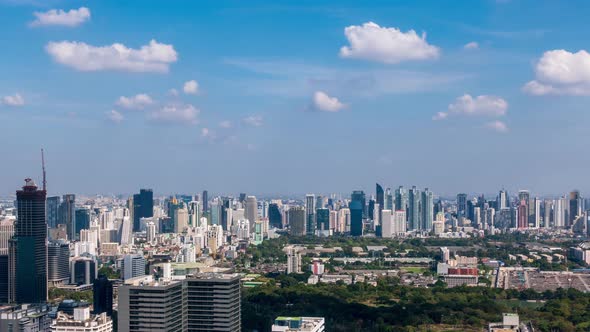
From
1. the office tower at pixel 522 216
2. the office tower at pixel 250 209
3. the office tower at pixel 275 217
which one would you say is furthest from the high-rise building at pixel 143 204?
the office tower at pixel 522 216

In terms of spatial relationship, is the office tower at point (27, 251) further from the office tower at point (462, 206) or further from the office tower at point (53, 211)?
the office tower at point (462, 206)

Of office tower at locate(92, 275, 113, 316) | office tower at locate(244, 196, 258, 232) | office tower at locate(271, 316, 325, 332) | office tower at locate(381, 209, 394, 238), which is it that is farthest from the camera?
office tower at locate(244, 196, 258, 232)

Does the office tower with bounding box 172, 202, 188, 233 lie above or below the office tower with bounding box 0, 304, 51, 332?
above

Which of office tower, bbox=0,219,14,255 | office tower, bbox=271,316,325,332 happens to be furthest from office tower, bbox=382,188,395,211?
office tower, bbox=271,316,325,332

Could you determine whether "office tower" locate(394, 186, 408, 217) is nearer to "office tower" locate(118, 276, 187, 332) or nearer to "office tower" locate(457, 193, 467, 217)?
"office tower" locate(457, 193, 467, 217)

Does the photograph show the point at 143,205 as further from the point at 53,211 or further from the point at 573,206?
the point at 573,206

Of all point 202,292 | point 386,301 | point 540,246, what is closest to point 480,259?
point 540,246

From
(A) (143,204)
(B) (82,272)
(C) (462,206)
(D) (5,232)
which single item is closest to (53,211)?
(A) (143,204)

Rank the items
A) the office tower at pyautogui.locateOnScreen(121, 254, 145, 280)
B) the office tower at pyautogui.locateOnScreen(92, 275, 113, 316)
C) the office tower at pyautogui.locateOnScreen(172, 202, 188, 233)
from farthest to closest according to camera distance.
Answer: the office tower at pyautogui.locateOnScreen(172, 202, 188, 233), the office tower at pyautogui.locateOnScreen(121, 254, 145, 280), the office tower at pyautogui.locateOnScreen(92, 275, 113, 316)
